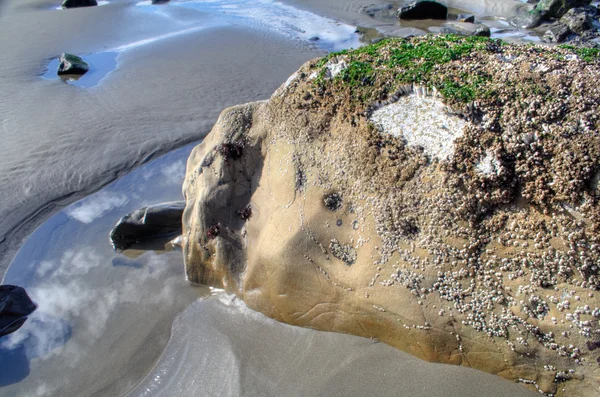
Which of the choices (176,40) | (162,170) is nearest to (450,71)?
(162,170)

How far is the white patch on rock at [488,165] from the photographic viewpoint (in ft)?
11.3

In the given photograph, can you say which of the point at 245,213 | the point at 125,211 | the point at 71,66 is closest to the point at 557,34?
the point at 245,213

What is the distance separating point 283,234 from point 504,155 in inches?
83.4

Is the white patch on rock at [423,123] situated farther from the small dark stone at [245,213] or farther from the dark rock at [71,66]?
the dark rock at [71,66]

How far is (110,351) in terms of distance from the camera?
179 inches

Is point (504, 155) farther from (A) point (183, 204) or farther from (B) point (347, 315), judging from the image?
(A) point (183, 204)

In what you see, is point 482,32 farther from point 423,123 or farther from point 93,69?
point 423,123

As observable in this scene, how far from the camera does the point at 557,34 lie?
1287 centimetres

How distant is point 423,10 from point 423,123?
12826 mm

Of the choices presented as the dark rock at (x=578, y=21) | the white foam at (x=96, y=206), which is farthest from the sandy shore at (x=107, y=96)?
the dark rock at (x=578, y=21)

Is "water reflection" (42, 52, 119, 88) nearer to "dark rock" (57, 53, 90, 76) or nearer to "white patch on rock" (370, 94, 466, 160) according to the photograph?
"dark rock" (57, 53, 90, 76)

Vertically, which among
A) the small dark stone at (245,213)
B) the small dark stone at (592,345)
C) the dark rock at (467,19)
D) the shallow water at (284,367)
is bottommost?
the shallow water at (284,367)

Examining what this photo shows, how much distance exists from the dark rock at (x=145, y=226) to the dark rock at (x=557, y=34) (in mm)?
12189

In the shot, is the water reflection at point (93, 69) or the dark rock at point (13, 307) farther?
the water reflection at point (93, 69)
